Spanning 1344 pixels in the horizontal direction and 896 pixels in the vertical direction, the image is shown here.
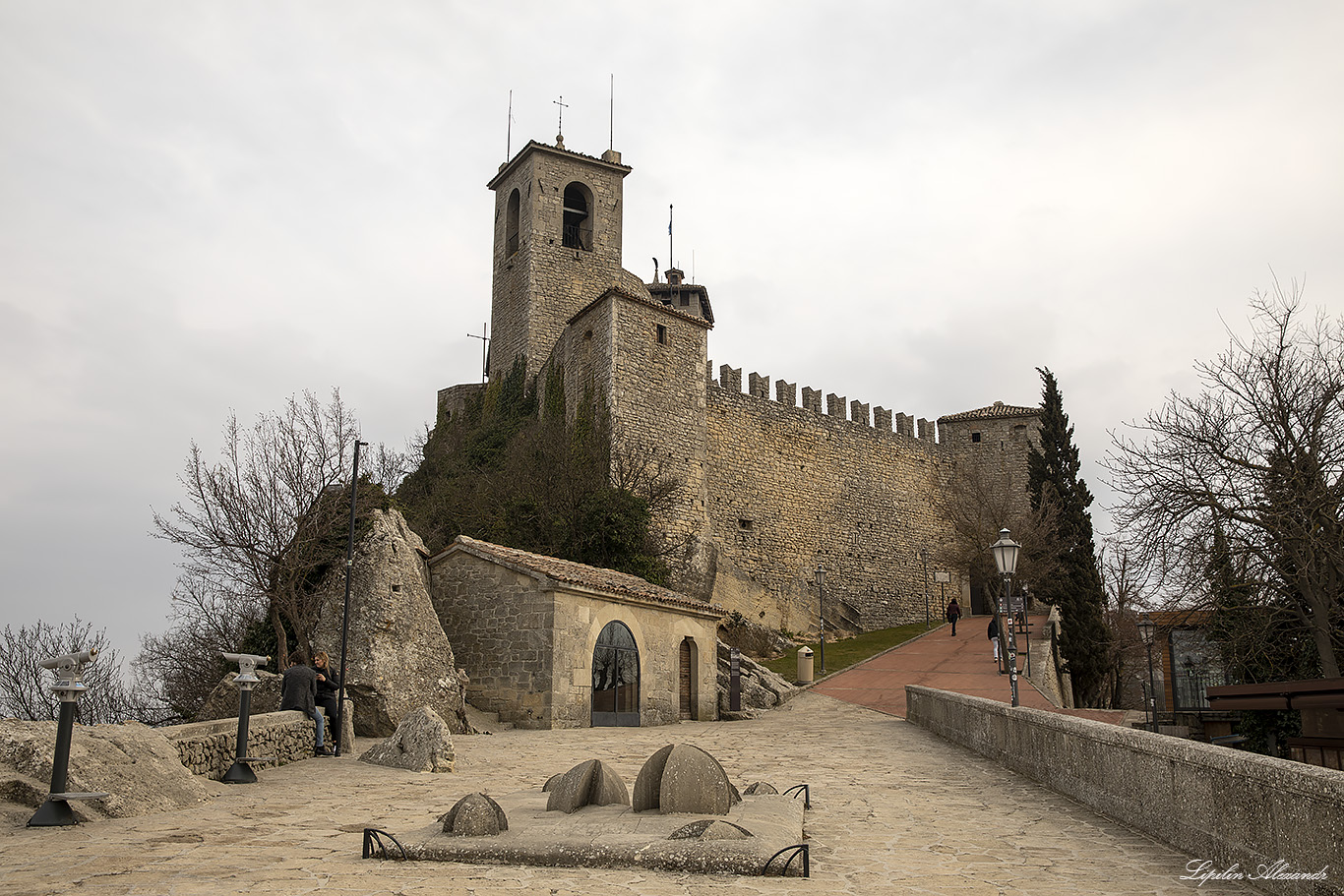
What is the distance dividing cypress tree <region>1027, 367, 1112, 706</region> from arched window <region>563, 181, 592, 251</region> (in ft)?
62.4

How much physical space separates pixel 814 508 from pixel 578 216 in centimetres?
1564

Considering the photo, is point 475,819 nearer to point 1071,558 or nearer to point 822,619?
point 822,619

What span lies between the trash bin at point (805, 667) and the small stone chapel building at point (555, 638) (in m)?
5.83

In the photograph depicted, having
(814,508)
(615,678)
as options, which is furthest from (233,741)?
(814,508)

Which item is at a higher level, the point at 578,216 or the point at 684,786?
the point at 578,216

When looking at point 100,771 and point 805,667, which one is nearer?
point 100,771

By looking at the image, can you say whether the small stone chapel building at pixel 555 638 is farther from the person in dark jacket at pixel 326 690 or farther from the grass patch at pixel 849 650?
the grass patch at pixel 849 650

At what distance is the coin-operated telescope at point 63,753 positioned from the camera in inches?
248

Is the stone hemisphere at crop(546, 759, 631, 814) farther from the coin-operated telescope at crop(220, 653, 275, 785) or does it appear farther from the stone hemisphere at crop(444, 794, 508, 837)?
the coin-operated telescope at crop(220, 653, 275, 785)

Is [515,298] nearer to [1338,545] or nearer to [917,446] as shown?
[917,446]

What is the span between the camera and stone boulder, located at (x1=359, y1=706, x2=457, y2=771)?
397 inches

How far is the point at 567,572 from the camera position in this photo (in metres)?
17.3

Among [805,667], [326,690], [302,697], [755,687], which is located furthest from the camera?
[805,667]

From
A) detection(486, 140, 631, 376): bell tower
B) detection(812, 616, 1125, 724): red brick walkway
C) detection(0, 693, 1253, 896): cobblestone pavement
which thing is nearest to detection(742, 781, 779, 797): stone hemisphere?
detection(0, 693, 1253, 896): cobblestone pavement
